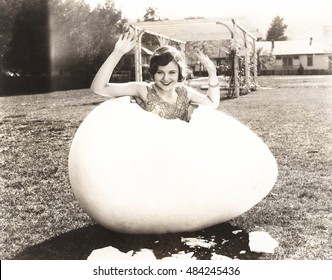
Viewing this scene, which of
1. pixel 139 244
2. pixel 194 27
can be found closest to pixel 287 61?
pixel 194 27

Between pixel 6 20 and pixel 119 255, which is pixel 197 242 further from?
pixel 6 20

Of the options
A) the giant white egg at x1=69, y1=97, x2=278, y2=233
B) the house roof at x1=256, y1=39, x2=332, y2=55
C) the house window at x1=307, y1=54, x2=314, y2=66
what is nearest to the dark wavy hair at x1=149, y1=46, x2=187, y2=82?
the giant white egg at x1=69, y1=97, x2=278, y2=233

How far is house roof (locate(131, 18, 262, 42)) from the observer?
950 cm

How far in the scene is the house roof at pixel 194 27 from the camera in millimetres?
9501

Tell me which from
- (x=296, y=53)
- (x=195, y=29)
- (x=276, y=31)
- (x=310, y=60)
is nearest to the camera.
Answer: (x=195, y=29)

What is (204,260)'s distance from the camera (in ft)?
8.64

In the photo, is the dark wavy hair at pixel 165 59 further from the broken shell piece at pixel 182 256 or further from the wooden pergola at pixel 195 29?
the wooden pergola at pixel 195 29

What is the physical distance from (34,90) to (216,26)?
426cm

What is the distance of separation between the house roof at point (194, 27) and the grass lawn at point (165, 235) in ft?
13.6

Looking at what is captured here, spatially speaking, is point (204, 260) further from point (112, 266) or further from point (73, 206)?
point (73, 206)

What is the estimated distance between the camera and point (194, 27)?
9898 mm

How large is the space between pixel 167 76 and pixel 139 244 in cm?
98

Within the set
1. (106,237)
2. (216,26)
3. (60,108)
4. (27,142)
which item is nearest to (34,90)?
(60,108)

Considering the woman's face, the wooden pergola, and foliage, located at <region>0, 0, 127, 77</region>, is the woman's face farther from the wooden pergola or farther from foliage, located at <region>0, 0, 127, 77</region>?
the wooden pergola
